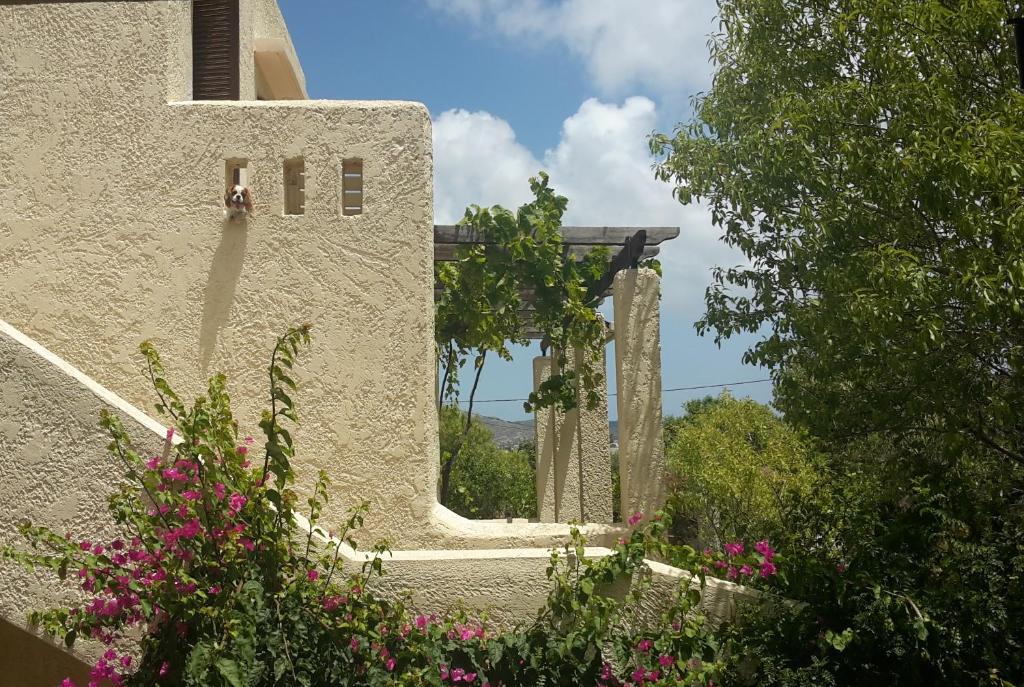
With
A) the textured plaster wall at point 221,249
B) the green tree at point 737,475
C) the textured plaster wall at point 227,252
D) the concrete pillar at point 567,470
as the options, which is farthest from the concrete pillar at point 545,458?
the textured plaster wall at point 221,249

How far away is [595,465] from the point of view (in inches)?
422

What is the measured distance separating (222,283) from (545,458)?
6.92 meters

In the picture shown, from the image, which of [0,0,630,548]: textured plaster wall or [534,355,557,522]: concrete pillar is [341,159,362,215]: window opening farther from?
[534,355,557,522]: concrete pillar

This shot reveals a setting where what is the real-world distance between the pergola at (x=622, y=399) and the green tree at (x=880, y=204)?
1.20 meters

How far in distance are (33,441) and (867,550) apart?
4.67 m

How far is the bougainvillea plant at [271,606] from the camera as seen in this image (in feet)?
15.1

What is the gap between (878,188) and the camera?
7230 mm

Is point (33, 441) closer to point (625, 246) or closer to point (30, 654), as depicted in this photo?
point (30, 654)

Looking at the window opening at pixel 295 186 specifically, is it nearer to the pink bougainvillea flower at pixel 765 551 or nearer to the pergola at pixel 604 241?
the pergola at pixel 604 241

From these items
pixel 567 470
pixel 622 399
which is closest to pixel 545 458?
pixel 567 470

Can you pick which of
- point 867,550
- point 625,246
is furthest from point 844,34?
point 867,550

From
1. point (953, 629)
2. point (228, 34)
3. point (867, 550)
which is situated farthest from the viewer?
point (228, 34)

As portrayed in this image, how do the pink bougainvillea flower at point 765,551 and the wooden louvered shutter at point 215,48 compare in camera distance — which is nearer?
the pink bougainvillea flower at point 765,551

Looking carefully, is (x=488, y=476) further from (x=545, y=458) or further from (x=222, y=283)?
(x=222, y=283)
